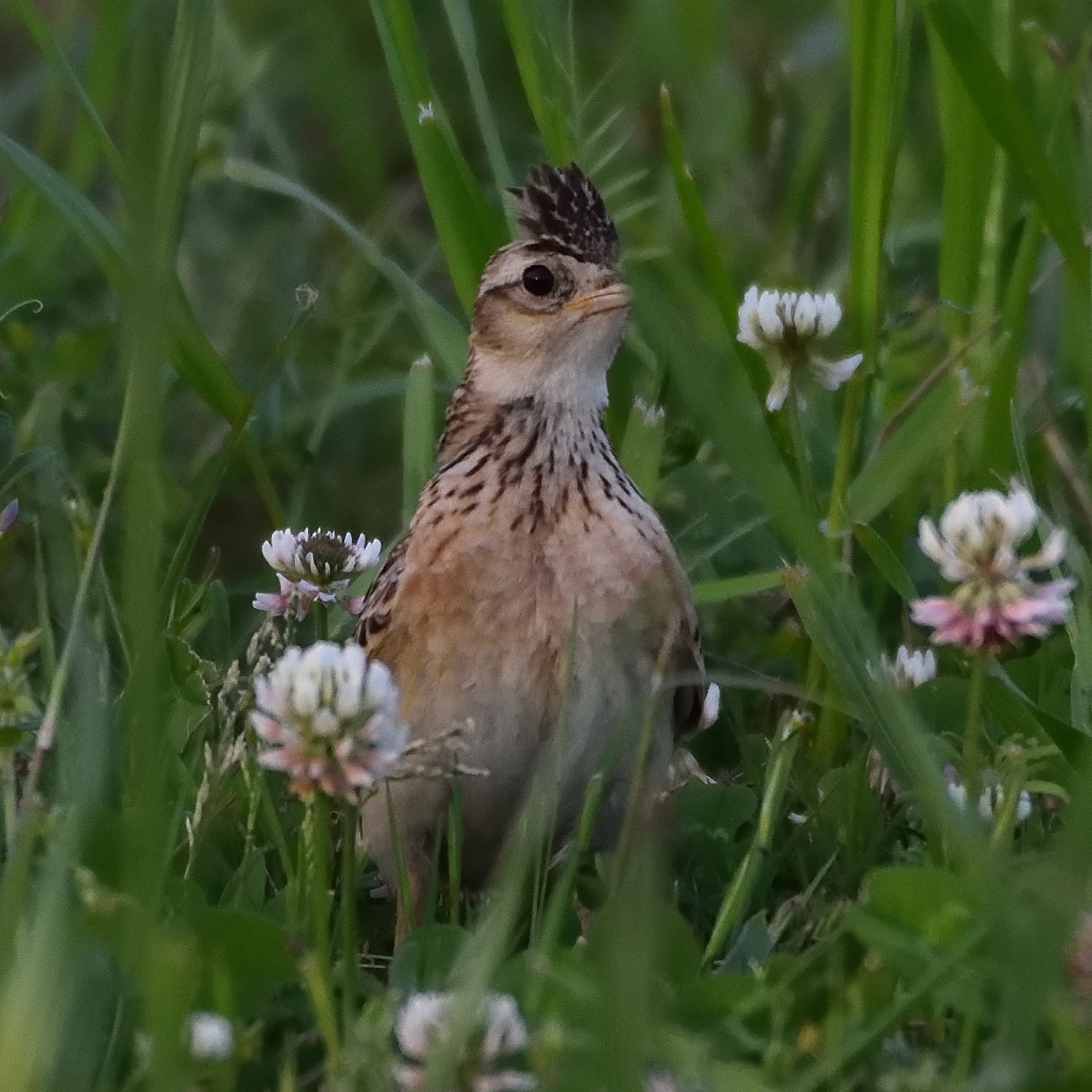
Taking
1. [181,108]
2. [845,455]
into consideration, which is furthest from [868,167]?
[181,108]

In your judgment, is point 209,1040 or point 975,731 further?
point 975,731

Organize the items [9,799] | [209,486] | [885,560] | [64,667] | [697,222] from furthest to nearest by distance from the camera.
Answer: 1. [697,222]
2. [885,560]
3. [209,486]
4. [9,799]
5. [64,667]

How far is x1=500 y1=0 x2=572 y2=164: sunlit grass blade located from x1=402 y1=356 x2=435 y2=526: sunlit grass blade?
520mm

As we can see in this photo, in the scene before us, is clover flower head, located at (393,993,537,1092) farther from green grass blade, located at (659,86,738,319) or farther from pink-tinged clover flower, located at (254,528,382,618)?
green grass blade, located at (659,86,738,319)

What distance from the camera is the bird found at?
147 inches

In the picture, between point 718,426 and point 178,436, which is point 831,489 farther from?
point 178,436

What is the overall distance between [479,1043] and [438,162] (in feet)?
8.21

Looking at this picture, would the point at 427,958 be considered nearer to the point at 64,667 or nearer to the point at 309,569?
the point at 64,667

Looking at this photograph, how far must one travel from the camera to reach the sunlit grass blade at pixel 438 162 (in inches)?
181

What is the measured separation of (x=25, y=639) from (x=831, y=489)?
182cm

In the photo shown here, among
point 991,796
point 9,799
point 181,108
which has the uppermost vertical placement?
point 181,108

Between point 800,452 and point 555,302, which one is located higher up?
point 555,302

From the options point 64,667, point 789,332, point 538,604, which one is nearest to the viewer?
point 64,667

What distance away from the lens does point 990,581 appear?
283 cm
